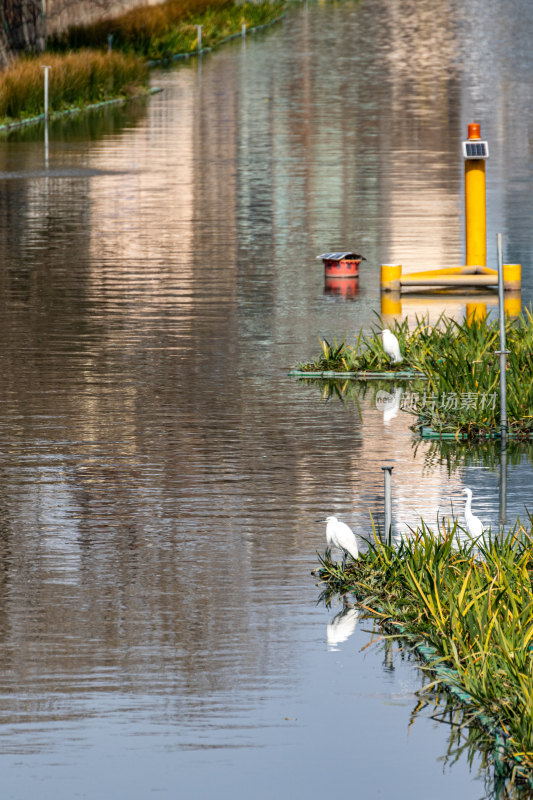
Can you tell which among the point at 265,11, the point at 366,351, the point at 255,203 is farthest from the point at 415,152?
the point at 265,11

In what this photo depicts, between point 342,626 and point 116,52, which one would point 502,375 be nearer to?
point 342,626

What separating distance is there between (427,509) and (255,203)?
58.7 feet

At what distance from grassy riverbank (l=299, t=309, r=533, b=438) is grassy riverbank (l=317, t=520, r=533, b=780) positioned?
312cm

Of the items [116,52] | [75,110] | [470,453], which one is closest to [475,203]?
[470,453]

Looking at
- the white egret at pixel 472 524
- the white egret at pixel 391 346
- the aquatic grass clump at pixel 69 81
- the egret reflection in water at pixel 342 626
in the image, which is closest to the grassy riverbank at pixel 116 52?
the aquatic grass clump at pixel 69 81

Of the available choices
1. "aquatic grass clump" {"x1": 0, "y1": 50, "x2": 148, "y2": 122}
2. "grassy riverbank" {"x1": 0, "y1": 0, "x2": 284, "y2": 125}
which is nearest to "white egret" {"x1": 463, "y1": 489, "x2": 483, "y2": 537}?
"grassy riverbank" {"x1": 0, "y1": 0, "x2": 284, "y2": 125}

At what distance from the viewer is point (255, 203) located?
2850 cm

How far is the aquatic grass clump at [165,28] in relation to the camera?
57.9m

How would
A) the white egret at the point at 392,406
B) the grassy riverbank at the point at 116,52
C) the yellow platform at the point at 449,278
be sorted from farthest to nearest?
the grassy riverbank at the point at 116,52
the yellow platform at the point at 449,278
the white egret at the point at 392,406

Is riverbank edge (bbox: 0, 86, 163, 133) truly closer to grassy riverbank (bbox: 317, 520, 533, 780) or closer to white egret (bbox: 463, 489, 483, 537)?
white egret (bbox: 463, 489, 483, 537)

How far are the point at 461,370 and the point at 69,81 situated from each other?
108 ft

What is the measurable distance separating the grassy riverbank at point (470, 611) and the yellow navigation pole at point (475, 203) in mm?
10018

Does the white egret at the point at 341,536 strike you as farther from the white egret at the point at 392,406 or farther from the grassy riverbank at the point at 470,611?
the white egret at the point at 392,406

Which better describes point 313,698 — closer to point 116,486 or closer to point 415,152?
point 116,486
